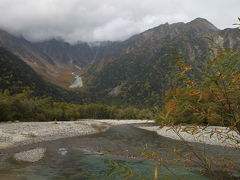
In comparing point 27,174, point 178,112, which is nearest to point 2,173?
point 27,174

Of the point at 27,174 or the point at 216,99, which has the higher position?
the point at 216,99

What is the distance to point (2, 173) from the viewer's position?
13.6 metres

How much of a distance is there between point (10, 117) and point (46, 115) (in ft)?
59.3

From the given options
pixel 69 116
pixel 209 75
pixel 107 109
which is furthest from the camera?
pixel 107 109

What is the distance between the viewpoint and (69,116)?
277ft

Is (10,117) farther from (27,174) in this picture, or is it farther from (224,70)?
(224,70)

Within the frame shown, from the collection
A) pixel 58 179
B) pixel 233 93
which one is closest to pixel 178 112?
pixel 233 93

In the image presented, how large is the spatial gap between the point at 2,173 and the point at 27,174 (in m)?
Answer: 1.61

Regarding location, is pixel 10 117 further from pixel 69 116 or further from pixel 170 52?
pixel 170 52

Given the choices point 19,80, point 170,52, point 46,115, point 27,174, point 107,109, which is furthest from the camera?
point 19,80

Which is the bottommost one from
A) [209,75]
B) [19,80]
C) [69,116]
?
[69,116]

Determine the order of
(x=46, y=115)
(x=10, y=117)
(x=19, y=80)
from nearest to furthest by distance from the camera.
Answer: (x=10, y=117)
(x=46, y=115)
(x=19, y=80)

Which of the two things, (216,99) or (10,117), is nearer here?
(216,99)

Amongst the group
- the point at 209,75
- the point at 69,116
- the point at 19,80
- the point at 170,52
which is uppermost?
the point at 19,80
